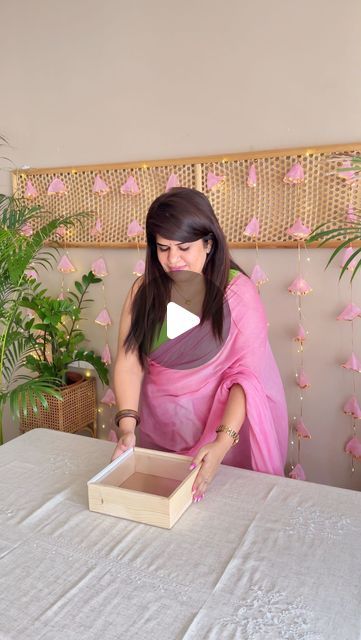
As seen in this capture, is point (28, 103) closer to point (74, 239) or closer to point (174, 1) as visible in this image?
point (74, 239)

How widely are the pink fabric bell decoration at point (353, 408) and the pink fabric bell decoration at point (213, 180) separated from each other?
1.10 meters

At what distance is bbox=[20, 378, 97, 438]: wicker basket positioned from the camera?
2613mm

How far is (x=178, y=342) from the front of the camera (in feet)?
5.51

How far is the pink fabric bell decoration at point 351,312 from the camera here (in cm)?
215

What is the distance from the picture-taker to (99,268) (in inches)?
108

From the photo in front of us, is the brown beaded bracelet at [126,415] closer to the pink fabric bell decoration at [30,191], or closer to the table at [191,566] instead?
the table at [191,566]

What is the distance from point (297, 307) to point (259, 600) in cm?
158

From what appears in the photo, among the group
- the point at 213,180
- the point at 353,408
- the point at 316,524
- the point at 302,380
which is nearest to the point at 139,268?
the point at 213,180

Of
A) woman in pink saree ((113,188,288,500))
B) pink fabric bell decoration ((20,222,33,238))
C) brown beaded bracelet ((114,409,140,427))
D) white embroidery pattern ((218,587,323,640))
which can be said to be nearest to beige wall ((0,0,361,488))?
pink fabric bell decoration ((20,222,33,238))

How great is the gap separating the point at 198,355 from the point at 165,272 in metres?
0.28

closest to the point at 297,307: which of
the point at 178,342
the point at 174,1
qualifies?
the point at 178,342

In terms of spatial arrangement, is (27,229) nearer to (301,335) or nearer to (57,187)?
(57,187)

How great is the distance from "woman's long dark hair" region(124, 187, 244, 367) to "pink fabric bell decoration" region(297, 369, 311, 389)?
0.80 m

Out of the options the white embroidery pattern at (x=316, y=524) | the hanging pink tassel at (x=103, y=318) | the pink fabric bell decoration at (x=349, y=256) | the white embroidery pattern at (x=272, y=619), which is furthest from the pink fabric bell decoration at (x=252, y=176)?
the white embroidery pattern at (x=272, y=619)
